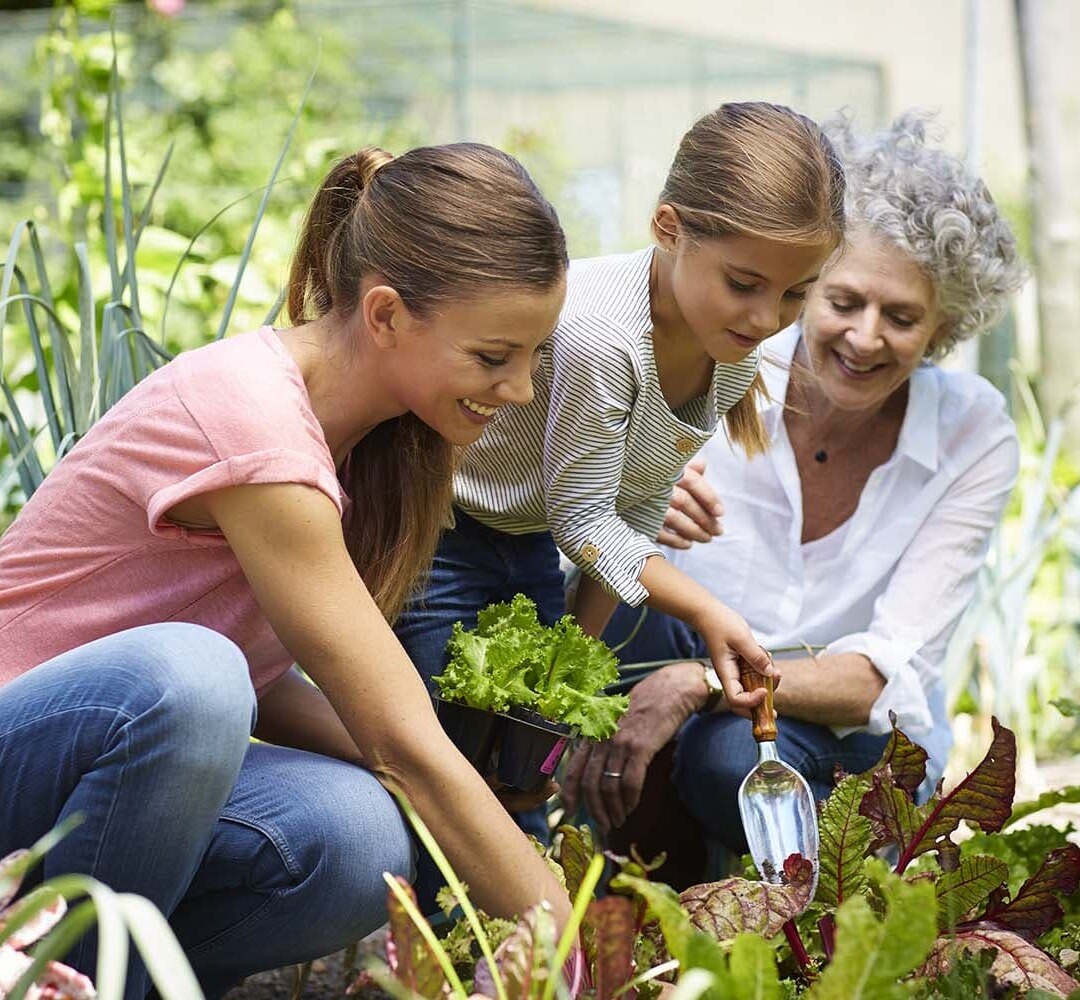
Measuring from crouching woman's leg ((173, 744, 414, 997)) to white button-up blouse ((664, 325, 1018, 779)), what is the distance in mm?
1032

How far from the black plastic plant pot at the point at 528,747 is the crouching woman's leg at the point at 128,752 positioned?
0.43m

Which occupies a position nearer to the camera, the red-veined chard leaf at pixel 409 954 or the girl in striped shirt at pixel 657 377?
the red-veined chard leaf at pixel 409 954

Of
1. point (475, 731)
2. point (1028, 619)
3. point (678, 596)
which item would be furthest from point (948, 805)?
point (1028, 619)

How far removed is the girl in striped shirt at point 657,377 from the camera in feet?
6.57

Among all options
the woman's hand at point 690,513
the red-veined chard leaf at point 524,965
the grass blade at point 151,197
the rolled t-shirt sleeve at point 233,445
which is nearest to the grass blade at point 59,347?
the grass blade at point 151,197

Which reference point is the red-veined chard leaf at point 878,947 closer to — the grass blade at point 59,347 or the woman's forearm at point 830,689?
the woman's forearm at point 830,689

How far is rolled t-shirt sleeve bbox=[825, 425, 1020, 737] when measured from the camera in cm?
244

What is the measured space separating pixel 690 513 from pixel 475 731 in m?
0.69

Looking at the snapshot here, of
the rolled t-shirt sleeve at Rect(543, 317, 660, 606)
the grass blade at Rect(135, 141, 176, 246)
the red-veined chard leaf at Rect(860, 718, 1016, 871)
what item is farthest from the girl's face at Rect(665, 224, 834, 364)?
the grass blade at Rect(135, 141, 176, 246)

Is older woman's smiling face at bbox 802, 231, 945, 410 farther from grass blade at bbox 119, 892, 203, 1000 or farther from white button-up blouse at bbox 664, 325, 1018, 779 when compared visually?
Result: grass blade at bbox 119, 892, 203, 1000

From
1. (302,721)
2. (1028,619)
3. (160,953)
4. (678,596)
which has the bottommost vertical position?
(1028,619)

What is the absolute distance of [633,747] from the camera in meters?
2.37

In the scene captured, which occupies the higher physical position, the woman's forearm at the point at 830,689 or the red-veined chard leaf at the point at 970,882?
the red-veined chard leaf at the point at 970,882

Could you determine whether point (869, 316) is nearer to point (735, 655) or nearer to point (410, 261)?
point (735, 655)
